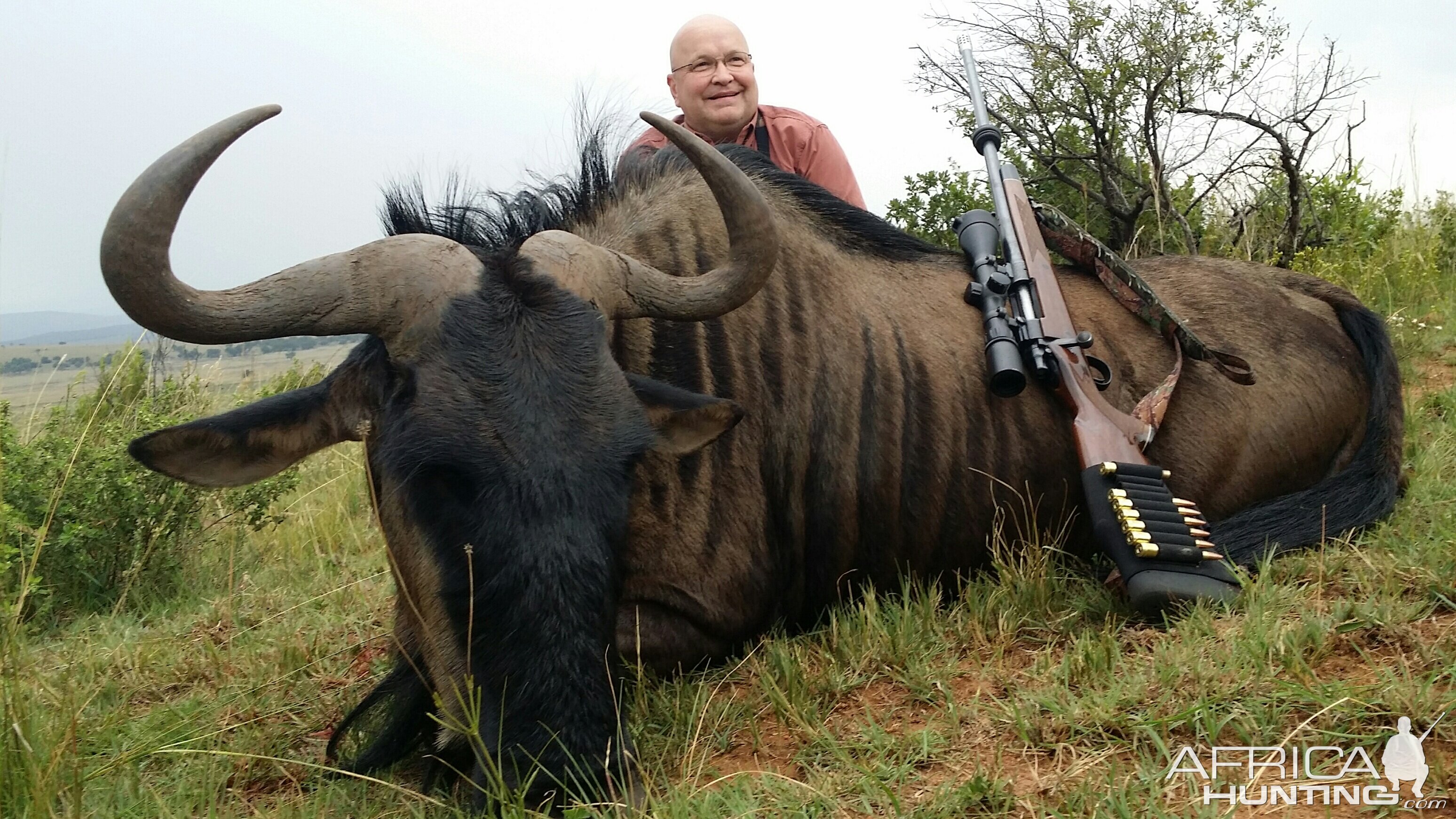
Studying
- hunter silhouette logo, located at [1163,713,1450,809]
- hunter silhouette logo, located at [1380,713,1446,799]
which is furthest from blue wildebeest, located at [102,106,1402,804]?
hunter silhouette logo, located at [1380,713,1446,799]

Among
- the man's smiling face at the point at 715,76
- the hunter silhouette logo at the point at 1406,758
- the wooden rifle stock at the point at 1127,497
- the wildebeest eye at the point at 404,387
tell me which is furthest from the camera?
the man's smiling face at the point at 715,76

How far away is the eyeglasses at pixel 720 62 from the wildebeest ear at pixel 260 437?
3.28 m

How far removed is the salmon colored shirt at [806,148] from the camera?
18.1 feet

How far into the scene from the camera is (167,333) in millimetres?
2395

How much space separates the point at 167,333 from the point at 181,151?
0.43m

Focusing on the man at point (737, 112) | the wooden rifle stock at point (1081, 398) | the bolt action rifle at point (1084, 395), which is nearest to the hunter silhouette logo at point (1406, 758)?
the bolt action rifle at point (1084, 395)

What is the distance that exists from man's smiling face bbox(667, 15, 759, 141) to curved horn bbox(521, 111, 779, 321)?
273 centimetres

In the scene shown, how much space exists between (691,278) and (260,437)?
48.7 inches

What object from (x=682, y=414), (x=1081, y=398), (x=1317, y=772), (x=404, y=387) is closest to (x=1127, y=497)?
(x=1081, y=398)

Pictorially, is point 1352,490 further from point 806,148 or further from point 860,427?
point 806,148

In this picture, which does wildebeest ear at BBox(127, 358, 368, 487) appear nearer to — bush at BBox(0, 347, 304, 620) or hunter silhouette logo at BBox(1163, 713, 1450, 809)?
bush at BBox(0, 347, 304, 620)

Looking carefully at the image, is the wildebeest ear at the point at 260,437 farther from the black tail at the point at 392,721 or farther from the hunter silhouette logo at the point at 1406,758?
the hunter silhouette logo at the point at 1406,758

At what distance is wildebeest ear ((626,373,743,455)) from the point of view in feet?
8.96

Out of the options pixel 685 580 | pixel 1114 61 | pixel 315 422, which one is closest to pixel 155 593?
pixel 315 422
